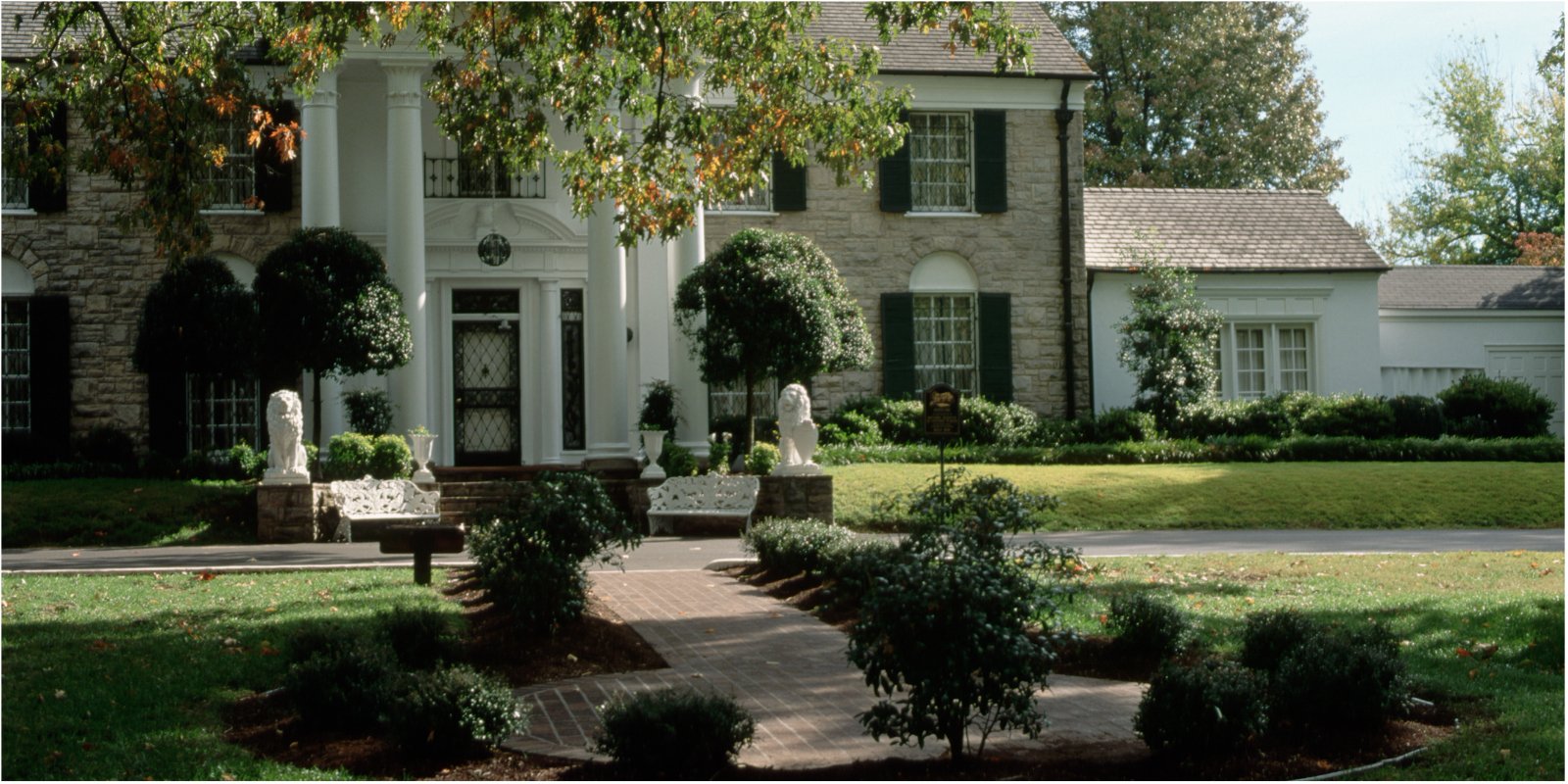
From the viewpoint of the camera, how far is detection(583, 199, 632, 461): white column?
1992cm

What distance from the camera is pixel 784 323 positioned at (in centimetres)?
1888

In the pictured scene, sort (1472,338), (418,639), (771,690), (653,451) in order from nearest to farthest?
(771,690) → (418,639) → (653,451) → (1472,338)

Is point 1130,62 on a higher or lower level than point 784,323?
higher

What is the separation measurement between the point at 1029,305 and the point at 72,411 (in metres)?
15.4

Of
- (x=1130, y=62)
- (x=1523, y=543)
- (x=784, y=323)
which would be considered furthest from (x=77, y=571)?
(x=1130, y=62)

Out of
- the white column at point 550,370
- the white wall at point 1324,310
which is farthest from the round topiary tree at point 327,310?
the white wall at point 1324,310

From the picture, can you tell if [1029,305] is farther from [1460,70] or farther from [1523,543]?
[1460,70]

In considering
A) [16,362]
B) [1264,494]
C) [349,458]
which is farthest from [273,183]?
[1264,494]

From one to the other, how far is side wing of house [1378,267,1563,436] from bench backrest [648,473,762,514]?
50.8 feet

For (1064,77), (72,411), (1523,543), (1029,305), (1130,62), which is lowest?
(1523,543)

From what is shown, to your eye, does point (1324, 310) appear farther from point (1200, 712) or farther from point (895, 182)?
point (1200, 712)

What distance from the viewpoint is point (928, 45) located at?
2459 cm

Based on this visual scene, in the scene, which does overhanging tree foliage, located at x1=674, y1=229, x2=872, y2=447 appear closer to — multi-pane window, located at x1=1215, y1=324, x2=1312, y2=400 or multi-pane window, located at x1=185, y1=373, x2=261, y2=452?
multi-pane window, located at x1=185, y1=373, x2=261, y2=452

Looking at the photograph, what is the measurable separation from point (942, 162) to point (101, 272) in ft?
44.4
